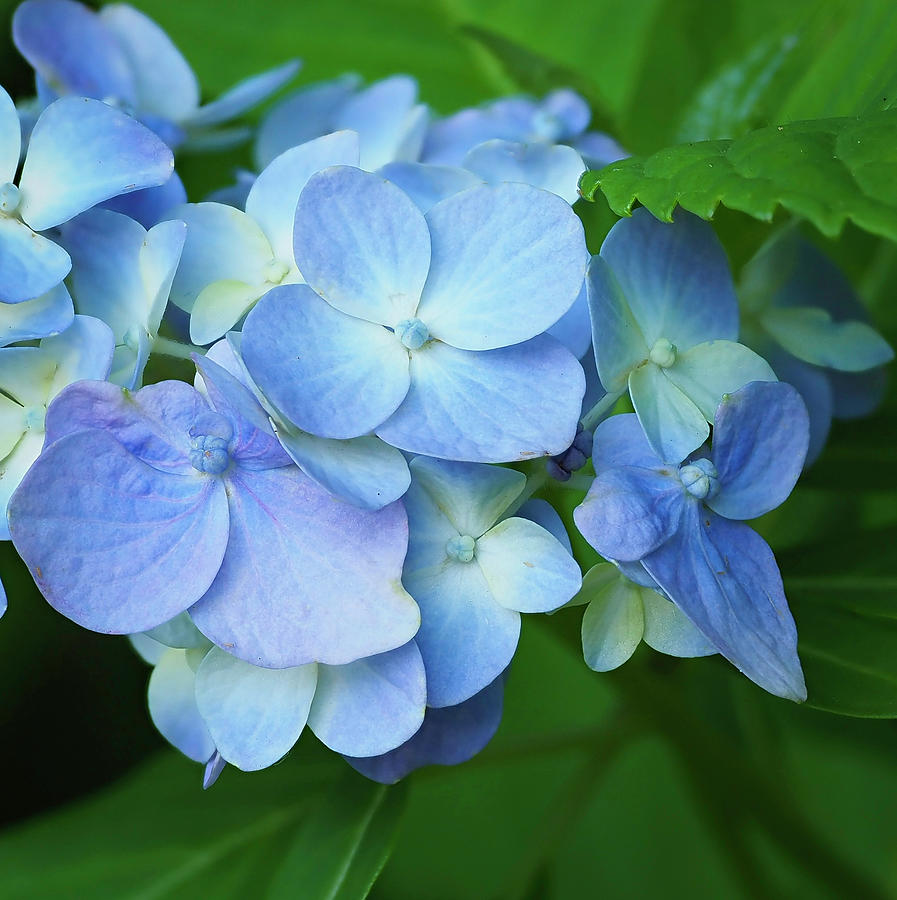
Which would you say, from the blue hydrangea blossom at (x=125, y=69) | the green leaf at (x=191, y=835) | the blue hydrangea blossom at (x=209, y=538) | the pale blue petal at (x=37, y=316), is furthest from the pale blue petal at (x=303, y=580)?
the blue hydrangea blossom at (x=125, y=69)

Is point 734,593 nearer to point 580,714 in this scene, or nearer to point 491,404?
point 491,404

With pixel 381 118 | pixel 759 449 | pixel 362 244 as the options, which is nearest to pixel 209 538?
pixel 362 244

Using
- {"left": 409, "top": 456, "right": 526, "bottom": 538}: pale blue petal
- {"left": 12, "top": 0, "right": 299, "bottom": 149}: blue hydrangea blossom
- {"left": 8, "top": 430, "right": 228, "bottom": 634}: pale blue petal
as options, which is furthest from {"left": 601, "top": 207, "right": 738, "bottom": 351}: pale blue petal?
{"left": 12, "top": 0, "right": 299, "bottom": 149}: blue hydrangea blossom

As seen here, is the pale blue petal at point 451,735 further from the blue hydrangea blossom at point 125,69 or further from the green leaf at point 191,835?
the blue hydrangea blossom at point 125,69

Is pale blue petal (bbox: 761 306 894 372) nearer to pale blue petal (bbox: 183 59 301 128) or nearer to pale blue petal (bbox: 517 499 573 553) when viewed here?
pale blue petal (bbox: 517 499 573 553)

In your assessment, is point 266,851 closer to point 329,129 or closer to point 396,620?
point 396,620

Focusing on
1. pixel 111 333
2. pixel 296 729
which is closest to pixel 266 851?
A: pixel 296 729
